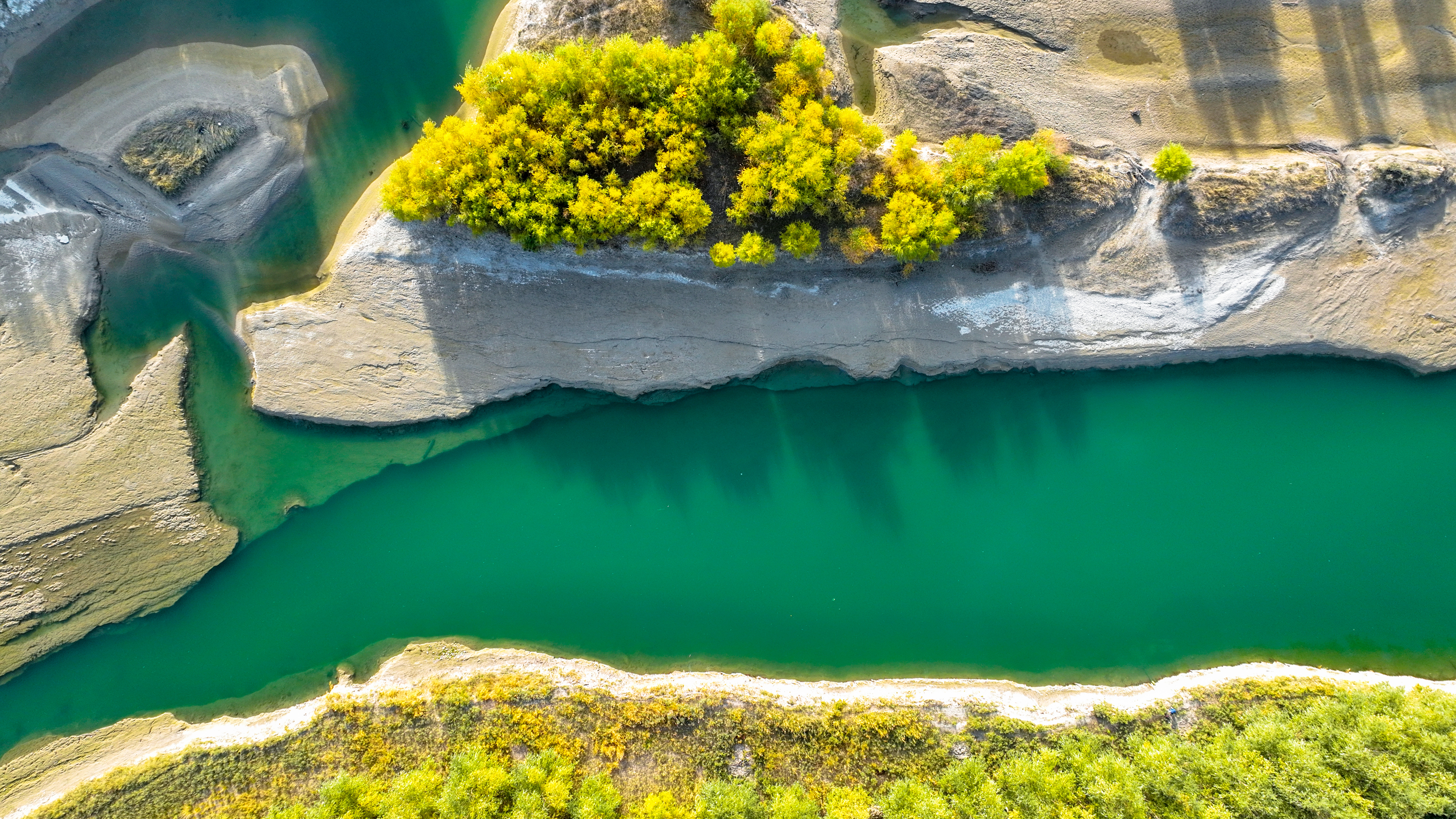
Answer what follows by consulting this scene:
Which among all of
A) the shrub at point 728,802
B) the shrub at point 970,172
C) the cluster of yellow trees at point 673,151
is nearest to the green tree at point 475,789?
the shrub at point 728,802

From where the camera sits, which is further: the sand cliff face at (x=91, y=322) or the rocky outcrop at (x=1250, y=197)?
the sand cliff face at (x=91, y=322)

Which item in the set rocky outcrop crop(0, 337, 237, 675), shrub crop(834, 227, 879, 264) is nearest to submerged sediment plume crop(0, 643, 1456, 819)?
rocky outcrop crop(0, 337, 237, 675)

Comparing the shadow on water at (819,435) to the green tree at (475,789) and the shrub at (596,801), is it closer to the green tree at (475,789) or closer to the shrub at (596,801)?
the shrub at (596,801)

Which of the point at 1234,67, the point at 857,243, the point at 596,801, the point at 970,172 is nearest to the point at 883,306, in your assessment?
the point at 857,243

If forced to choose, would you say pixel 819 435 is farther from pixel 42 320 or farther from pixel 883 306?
pixel 42 320

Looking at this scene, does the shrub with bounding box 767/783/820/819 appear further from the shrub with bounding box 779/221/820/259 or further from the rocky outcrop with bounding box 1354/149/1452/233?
the rocky outcrop with bounding box 1354/149/1452/233

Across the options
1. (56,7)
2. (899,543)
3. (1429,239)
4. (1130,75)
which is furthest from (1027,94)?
(56,7)
